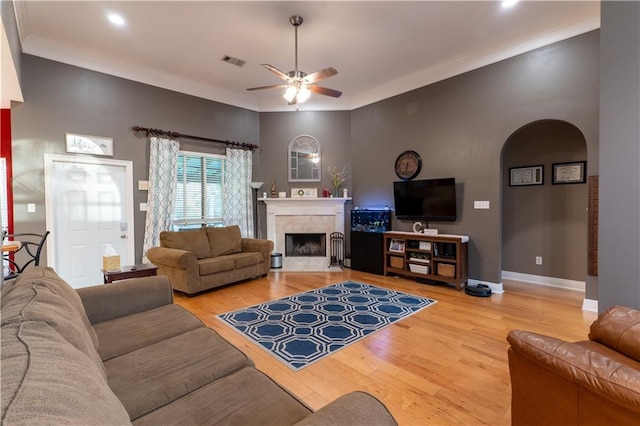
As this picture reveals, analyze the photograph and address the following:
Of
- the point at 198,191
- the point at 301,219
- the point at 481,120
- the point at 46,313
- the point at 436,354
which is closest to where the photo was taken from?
the point at 46,313

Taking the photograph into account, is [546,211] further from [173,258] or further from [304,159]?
→ [173,258]

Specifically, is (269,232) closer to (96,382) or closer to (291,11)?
(291,11)

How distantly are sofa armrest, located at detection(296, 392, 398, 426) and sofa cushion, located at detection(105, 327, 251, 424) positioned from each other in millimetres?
511

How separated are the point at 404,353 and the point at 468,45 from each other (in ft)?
13.5

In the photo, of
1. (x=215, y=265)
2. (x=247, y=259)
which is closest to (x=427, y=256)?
(x=247, y=259)

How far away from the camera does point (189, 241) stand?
4.58 meters

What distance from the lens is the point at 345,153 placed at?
6.19m

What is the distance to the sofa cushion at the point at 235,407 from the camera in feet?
3.57

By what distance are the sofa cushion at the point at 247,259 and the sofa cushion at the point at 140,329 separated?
7.86 feet

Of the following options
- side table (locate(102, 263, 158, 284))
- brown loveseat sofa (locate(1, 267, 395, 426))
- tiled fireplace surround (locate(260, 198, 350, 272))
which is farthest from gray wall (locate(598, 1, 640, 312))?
tiled fireplace surround (locate(260, 198, 350, 272))

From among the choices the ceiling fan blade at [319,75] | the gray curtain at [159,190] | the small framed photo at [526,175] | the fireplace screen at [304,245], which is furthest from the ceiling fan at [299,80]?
the small framed photo at [526,175]

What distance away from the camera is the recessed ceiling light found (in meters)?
3.44

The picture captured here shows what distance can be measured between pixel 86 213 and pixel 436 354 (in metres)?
4.96

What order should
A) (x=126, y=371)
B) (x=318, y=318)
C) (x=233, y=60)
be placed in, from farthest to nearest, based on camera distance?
(x=233, y=60) → (x=318, y=318) → (x=126, y=371)
